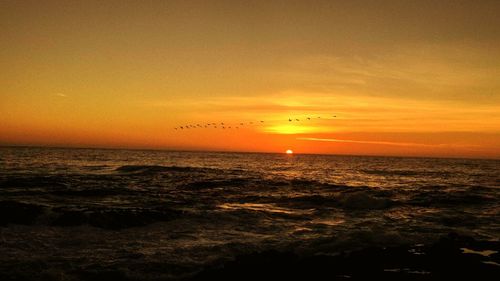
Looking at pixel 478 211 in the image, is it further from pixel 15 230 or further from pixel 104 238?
pixel 15 230

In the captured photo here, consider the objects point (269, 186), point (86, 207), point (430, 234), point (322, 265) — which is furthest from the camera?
point (269, 186)

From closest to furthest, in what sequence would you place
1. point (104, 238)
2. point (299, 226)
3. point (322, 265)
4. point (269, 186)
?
point (322, 265)
point (104, 238)
point (299, 226)
point (269, 186)

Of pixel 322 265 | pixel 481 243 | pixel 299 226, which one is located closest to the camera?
pixel 322 265

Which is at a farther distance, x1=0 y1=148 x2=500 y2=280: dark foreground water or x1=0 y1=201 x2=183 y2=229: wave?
x1=0 y1=201 x2=183 y2=229: wave

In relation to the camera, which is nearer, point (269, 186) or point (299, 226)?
point (299, 226)

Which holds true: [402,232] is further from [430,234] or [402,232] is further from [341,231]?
[341,231]

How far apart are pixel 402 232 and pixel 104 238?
9.27 metres

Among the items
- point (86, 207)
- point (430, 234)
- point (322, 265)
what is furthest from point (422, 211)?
point (86, 207)

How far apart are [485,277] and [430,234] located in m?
4.54

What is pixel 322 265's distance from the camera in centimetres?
842

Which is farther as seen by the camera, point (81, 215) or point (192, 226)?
Answer: point (81, 215)

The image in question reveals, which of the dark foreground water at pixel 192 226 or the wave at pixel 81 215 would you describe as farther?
the wave at pixel 81 215

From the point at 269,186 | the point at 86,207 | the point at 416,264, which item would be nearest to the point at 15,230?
the point at 86,207

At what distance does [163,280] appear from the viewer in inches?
306
